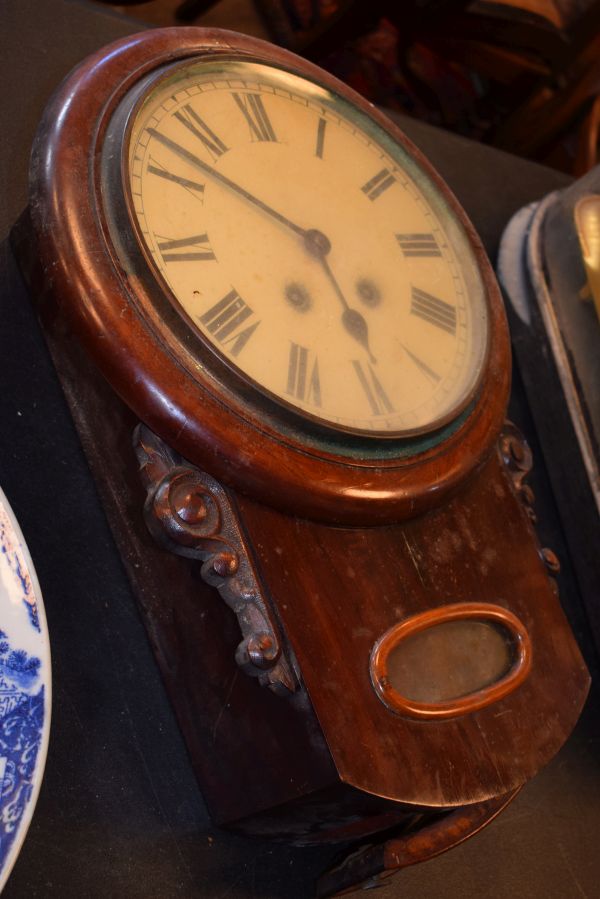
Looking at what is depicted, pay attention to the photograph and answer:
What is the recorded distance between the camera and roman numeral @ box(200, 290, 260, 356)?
0.81 m

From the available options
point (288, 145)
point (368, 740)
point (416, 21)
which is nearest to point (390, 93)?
point (416, 21)

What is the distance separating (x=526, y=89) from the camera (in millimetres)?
2338

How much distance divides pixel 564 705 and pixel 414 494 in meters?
0.24

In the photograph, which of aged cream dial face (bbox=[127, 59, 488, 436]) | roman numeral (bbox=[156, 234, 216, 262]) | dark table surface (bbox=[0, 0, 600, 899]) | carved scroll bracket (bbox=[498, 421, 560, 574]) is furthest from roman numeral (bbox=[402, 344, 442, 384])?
dark table surface (bbox=[0, 0, 600, 899])

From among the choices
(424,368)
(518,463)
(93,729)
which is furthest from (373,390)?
(93,729)

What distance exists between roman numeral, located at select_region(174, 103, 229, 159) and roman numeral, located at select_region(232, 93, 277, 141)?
0.05m

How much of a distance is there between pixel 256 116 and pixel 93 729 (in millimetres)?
601

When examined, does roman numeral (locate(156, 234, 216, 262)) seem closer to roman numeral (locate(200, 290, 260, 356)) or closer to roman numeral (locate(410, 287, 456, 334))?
roman numeral (locate(200, 290, 260, 356))

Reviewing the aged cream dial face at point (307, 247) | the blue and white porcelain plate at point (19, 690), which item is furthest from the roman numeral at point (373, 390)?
the blue and white porcelain plate at point (19, 690)

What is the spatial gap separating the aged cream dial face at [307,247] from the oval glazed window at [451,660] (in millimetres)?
174

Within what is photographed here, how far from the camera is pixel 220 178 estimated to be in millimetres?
898

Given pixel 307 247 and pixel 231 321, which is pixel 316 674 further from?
pixel 307 247

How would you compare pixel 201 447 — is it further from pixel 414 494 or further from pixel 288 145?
pixel 288 145

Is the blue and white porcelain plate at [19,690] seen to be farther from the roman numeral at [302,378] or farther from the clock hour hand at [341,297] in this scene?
the clock hour hand at [341,297]
